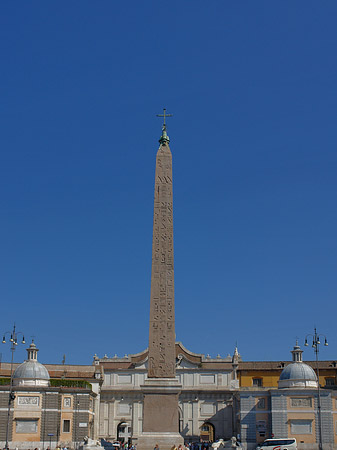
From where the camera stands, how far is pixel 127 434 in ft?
164

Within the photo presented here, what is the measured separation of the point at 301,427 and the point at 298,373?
11.2 feet

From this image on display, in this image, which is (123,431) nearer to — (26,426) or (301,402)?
(26,426)

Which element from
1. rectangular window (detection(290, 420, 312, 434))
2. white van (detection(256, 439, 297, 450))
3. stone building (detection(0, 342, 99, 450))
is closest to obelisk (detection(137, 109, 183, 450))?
white van (detection(256, 439, 297, 450))

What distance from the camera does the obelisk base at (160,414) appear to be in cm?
2464

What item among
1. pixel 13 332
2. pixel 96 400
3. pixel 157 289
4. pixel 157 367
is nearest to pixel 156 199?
pixel 157 289

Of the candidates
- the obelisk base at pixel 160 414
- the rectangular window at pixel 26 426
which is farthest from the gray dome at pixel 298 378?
the obelisk base at pixel 160 414

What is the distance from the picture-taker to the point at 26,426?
38031 millimetres

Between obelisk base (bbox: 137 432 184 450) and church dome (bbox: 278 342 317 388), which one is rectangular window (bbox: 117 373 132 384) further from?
obelisk base (bbox: 137 432 184 450)

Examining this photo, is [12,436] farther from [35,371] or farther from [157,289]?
[157,289]

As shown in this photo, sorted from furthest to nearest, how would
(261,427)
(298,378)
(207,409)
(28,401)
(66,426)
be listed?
(207,409)
(298,378)
(261,427)
(66,426)
(28,401)

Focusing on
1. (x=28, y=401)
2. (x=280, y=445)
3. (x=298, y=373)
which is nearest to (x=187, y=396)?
(x=298, y=373)

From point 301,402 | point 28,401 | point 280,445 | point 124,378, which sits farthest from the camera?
point 124,378

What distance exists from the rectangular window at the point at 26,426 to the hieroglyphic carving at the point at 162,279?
16.3m

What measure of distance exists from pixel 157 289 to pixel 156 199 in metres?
4.04
